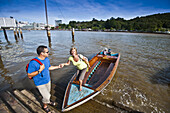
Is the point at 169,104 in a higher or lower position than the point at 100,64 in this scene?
lower

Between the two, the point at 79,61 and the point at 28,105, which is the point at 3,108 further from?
the point at 79,61

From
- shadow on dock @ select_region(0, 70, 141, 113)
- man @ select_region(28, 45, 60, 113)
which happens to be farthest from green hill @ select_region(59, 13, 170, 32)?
man @ select_region(28, 45, 60, 113)

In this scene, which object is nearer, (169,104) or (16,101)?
(16,101)

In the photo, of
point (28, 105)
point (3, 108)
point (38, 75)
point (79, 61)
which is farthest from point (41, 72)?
point (3, 108)

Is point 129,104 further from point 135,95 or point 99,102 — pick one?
point 99,102

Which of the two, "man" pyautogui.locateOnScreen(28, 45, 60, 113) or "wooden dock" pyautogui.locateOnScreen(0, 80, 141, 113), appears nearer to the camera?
"man" pyautogui.locateOnScreen(28, 45, 60, 113)

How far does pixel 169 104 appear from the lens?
3.79 metres

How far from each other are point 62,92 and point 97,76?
2.47 metres

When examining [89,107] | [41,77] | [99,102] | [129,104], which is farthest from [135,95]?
[41,77]

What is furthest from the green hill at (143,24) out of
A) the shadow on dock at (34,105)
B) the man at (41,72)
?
the man at (41,72)

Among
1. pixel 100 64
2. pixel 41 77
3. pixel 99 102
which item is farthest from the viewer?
pixel 100 64

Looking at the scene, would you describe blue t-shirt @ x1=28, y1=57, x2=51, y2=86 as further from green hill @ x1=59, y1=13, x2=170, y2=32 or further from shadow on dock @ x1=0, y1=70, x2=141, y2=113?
green hill @ x1=59, y1=13, x2=170, y2=32

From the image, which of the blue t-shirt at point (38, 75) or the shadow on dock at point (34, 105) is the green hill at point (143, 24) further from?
the blue t-shirt at point (38, 75)

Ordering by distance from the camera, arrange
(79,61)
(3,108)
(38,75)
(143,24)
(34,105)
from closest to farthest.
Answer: (38,75)
(3,108)
(34,105)
(79,61)
(143,24)
